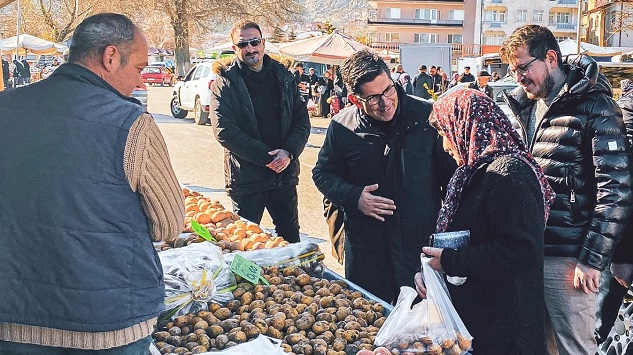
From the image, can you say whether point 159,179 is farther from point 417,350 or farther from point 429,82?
point 429,82

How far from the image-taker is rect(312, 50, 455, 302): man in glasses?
10.3 ft

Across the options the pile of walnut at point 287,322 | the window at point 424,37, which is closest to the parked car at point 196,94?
the pile of walnut at point 287,322

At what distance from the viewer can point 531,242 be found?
91.9 inches

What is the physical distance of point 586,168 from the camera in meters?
3.00

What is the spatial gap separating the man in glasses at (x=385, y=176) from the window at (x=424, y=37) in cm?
7008

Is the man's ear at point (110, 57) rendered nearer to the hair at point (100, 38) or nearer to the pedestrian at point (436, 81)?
the hair at point (100, 38)

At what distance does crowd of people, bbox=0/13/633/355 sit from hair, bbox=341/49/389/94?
0.4 inches

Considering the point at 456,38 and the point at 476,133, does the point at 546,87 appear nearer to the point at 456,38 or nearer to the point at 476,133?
the point at 476,133

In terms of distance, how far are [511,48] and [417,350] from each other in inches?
58.5

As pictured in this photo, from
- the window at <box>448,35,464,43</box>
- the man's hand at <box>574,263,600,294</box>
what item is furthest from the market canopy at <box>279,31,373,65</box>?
the window at <box>448,35,464,43</box>

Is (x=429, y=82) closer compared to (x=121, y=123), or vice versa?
(x=121, y=123)

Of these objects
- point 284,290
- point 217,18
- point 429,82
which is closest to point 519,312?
point 284,290

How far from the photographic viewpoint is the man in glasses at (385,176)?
315 centimetres

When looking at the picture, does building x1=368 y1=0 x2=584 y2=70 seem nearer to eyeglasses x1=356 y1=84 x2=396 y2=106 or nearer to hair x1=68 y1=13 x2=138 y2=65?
eyeglasses x1=356 y1=84 x2=396 y2=106
